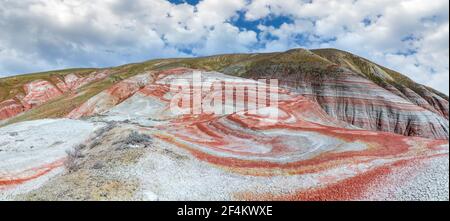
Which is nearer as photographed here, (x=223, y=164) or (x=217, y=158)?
(x=223, y=164)

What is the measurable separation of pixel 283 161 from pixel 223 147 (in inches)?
290

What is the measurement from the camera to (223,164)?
84.3 ft

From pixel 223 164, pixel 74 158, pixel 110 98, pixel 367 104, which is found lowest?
pixel 74 158

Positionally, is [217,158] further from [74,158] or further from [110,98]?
[110,98]

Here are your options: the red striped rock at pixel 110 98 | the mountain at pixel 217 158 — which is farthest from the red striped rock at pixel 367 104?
the red striped rock at pixel 110 98

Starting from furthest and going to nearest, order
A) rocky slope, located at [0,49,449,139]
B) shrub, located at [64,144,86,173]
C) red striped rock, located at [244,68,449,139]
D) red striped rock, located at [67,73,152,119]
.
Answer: rocky slope, located at [0,49,449,139] < red striped rock, located at [244,68,449,139] < red striped rock, located at [67,73,152,119] < shrub, located at [64,144,86,173]

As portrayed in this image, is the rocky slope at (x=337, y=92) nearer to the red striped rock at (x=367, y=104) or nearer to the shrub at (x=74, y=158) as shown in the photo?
the red striped rock at (x=367, y=104)

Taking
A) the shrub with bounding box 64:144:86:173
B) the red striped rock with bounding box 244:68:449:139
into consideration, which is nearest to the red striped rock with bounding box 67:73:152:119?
the shrub with bounding box 64:144:86:173

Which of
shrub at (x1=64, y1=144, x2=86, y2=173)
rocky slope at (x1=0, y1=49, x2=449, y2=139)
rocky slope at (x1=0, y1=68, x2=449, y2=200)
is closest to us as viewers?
rocky slope at (x1=0, y1=68, x2=449, y2=200)

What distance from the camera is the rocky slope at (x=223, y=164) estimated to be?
65.1 feet

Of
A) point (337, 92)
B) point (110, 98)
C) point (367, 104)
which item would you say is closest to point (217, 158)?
point (110, 98)

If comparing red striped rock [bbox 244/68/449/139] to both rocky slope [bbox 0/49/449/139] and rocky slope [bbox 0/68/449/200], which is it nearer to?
rocky slope [bbox 0/49/449/139]

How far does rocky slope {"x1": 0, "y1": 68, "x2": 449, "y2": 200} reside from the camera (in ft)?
65.1
